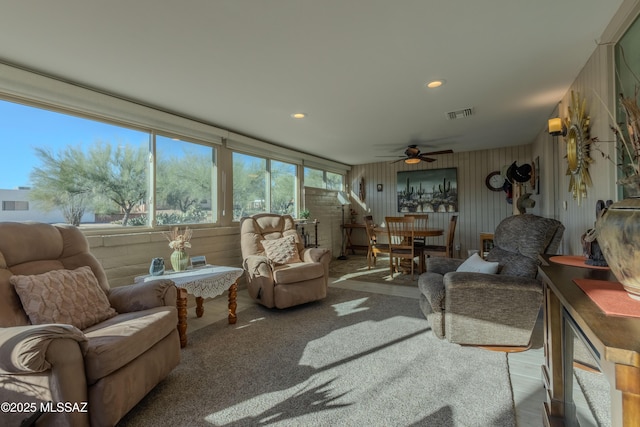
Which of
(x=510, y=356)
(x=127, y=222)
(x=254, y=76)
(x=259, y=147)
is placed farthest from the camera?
(x=259, y=147)

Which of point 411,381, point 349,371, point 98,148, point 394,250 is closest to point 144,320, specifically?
point 349,371

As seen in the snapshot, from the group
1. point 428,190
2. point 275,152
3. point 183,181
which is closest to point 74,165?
point 183,181

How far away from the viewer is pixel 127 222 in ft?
9.87

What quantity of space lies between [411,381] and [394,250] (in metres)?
2.96

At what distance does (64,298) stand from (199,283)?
94cm

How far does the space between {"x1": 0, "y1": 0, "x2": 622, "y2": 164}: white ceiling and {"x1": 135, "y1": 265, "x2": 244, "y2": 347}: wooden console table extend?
1.76 meters

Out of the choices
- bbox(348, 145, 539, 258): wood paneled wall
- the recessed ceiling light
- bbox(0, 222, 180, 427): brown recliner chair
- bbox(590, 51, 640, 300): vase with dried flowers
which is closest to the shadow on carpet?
bbox(348, 145, 539, 258): wood paneled wall

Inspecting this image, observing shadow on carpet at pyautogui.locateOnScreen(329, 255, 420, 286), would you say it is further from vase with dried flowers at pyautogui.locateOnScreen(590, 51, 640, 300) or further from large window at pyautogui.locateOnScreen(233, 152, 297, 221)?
vase with dried flowers at pyautogui.locateOnScreen(590, 51, 640, 300)

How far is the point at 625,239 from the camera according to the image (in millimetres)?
874

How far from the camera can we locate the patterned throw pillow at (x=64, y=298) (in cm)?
159

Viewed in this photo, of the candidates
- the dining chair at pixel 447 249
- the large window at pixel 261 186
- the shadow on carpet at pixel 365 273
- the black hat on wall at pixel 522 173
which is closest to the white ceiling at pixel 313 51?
the large window at pixel 261 186

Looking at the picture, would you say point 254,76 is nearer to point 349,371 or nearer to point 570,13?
point 570,13

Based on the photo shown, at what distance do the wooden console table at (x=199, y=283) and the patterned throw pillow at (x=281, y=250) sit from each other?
722mm

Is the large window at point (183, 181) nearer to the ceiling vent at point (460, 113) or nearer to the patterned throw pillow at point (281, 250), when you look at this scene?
the patterned throw pillow at point (281, 250)
